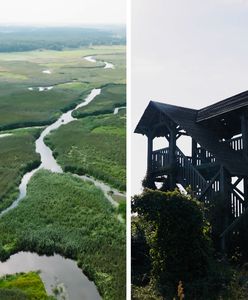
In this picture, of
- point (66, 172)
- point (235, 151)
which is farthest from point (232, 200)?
point (66, 172)

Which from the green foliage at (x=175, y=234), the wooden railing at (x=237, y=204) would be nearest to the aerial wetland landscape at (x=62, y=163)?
the green foliage at (x=175, y=234)

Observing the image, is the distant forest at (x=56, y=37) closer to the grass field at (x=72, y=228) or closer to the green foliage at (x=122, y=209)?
the grass field at (x=72, y=228)

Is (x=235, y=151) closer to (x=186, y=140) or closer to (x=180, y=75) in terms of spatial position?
(x=186, y=140)

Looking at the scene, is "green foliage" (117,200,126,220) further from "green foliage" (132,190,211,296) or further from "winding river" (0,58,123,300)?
"winding river" (0,58,123,300)

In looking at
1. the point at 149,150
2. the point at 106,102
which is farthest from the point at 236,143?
the point at 106,102

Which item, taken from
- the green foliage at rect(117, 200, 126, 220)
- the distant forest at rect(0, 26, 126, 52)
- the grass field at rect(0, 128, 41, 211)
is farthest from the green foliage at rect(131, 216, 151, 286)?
the distant forest at rect(0, 26, 126, 52)

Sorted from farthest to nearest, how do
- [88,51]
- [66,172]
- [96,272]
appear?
1. [88,51]
2. [66,172]
3. [96,272]
